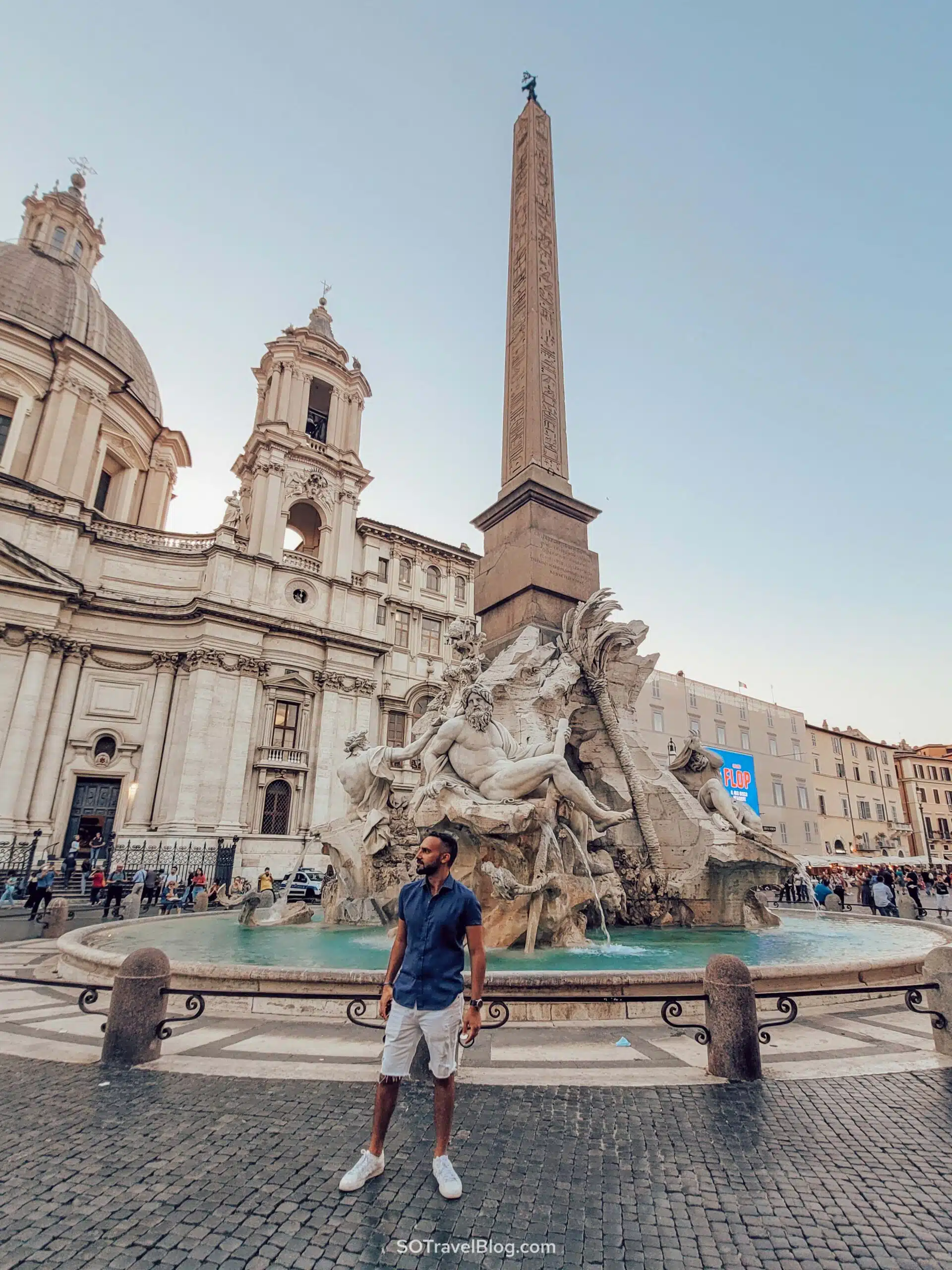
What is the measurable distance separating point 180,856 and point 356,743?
19.0 metres

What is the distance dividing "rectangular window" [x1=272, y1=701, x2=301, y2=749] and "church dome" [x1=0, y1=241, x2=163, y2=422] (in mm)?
22205

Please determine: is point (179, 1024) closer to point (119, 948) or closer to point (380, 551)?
point (119, 948)

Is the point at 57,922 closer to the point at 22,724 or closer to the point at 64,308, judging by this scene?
the point at 22,724

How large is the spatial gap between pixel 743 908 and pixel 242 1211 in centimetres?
884

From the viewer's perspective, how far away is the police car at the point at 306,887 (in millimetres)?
19891

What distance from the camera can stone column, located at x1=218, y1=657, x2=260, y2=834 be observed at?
28.5 metres

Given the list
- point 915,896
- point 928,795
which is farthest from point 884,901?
point 928,795

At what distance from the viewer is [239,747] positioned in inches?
1173

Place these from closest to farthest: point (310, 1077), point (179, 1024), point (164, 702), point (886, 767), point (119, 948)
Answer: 1. point (310, 1077)
2. point (179, 1024)
3. point (119, 948)
4. point (164, 702)
5. point (886, 767)

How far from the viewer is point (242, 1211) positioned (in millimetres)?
2457

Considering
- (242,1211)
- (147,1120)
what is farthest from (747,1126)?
(147,1120)

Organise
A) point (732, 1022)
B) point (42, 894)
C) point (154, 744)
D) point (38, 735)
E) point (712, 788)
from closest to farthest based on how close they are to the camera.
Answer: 1. point (732, 1022)
2. point (712, 788)
3. point (42, 894)
4. point (38, 735)
5. point (154, 744)

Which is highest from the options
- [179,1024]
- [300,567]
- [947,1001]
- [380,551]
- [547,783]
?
[380,551]

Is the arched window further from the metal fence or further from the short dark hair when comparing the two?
the short dark hair
